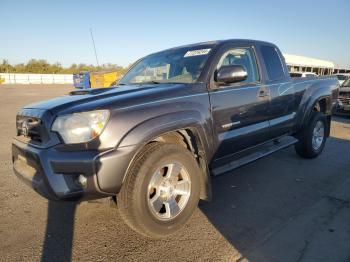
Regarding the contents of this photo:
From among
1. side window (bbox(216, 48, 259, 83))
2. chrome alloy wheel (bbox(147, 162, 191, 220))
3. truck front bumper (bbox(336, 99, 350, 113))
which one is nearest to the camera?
chrome alloy wheel (bbox(147, 162, 191, 220))

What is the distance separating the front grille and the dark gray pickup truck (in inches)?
0.4

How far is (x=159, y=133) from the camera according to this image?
3064mm

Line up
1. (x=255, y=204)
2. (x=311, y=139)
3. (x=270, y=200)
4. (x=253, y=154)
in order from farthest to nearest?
(x=311, y=139) < (x=253, y=154) < (x=270, y=200) < (x=255, y=204)

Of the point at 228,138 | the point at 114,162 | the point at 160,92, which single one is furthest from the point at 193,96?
Result: the point at 114,162

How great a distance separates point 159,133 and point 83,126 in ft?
2.27

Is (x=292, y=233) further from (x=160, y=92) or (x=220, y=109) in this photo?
(x=160, y=92)

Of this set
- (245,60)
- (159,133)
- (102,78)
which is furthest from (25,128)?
(102,78)

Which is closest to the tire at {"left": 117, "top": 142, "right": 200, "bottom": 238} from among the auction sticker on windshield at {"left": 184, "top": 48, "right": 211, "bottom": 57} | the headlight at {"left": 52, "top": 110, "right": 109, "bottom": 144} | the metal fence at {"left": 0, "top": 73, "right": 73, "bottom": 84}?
the headlight at {"left": 52, "top": 110, "right": 109, "bottom": 144}

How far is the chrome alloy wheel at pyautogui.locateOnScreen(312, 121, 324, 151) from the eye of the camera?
5.99 metres

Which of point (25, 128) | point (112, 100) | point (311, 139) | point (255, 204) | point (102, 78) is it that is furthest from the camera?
point (102, 78)

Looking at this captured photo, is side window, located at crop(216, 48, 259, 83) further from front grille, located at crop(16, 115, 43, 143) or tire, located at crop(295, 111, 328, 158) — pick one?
front grille, located at crop(16, 115, 43, 143)

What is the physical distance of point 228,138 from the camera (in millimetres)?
3891

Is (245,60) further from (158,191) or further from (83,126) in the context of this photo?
(83,126)

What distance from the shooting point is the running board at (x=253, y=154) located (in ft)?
12.7
